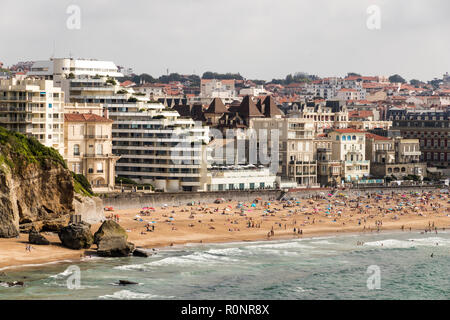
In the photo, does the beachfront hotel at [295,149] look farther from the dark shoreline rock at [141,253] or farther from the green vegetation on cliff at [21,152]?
the dark shoreline rock at [141,253]

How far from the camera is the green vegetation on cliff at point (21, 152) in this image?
79.3 metres

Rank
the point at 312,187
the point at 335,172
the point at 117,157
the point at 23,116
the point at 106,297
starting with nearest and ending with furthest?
the point at 106,297 → the point at 23,116 → the point at 117,157 → the point at 312,187 → the point at 335,172

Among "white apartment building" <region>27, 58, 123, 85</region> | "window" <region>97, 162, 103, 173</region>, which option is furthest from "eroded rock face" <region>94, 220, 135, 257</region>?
"white apartment building" <region>27, 58, 123, 85</region>

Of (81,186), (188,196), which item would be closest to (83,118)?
(188,196)

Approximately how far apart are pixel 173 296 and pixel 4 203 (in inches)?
817

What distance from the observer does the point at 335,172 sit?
13275 cm

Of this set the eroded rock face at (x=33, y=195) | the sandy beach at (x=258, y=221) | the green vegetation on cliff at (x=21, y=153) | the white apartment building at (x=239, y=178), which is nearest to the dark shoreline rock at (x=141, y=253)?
the sandy beach at (x=258, y=221)

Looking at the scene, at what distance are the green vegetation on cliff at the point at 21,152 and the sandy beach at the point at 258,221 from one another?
20.9 ft

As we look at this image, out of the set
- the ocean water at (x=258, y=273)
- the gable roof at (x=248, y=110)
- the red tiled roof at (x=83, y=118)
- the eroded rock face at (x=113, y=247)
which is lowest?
the ocean water at (x=258, y=273)

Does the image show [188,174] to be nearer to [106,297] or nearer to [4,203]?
[4,203]

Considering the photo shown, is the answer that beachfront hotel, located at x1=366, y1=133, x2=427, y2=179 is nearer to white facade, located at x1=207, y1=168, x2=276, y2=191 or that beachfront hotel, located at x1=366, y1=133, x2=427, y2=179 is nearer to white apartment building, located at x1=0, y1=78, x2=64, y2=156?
white facade, located at x1=207, y1=168, x2=276, y2=191

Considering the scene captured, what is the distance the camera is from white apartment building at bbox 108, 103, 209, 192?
10975cm

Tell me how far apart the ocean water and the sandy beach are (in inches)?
116
